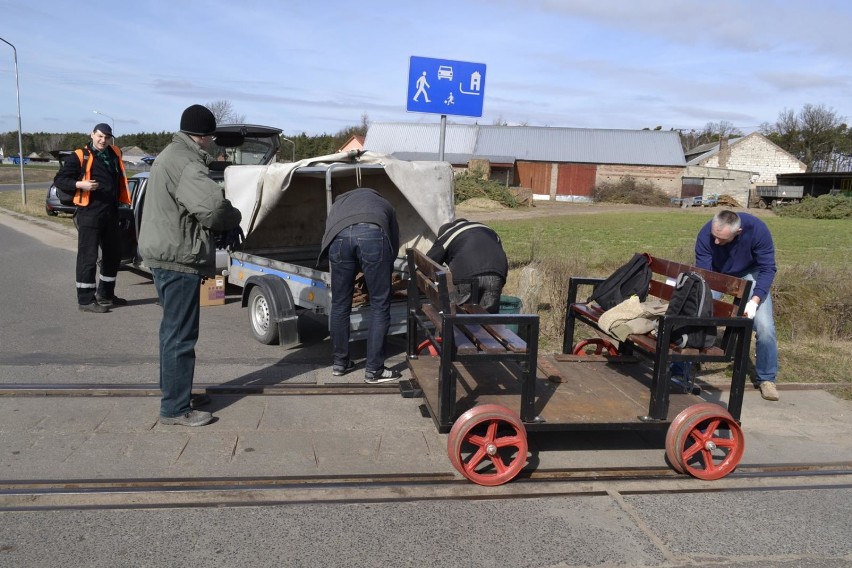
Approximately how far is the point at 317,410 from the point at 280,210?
15.2 feet

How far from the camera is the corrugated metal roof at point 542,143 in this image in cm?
5747

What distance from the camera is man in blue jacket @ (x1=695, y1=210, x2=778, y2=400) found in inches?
223

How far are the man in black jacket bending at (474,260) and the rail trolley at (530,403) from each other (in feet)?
3.05

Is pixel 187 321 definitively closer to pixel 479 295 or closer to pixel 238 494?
pixel 238 494

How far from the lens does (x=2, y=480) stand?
13.2ft

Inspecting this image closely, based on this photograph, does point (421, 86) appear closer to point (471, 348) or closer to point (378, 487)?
point (471, 348)

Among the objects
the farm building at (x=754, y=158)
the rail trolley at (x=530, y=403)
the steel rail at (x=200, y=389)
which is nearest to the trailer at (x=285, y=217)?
the steel rail at (x=200, y=389)

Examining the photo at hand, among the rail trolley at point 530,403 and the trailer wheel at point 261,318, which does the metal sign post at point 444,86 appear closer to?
the trailer wheel at point 261,318

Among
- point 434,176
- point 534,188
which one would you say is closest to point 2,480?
point 434,176

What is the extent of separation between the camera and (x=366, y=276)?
5910 mm

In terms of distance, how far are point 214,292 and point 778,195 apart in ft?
167

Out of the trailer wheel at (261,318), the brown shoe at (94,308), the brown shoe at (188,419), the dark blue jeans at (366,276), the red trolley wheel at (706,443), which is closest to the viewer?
the red trolley wheel at (706,443)

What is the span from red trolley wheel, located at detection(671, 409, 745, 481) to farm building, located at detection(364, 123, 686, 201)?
48.6 metres

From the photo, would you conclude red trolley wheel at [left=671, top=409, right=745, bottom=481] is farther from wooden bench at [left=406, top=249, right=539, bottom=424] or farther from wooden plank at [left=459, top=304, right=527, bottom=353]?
wooden plank at [left=459, top=304, right=527, bottom=353]
